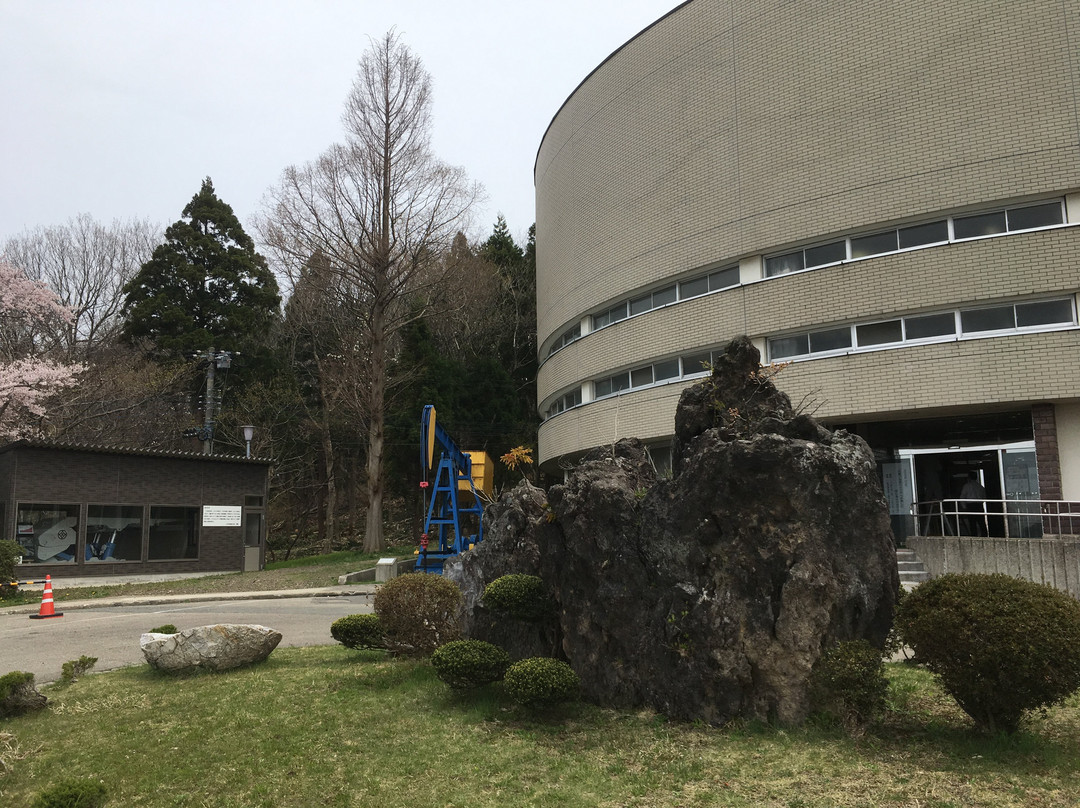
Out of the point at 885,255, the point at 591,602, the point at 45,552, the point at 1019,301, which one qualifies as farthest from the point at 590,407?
the point at 591,602

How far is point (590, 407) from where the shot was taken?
26172 millimetres

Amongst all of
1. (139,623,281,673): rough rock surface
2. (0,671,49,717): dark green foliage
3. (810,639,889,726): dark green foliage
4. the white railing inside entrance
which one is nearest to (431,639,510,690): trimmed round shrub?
(810,639,889,726): dark green foliage

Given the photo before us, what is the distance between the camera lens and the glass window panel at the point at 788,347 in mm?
20328

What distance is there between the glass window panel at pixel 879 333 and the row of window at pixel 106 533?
2128cm

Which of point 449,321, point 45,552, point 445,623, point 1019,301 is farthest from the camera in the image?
point 449,321

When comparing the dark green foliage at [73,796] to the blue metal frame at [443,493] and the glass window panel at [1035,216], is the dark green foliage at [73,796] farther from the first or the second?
the glass window panel at [1035,216]

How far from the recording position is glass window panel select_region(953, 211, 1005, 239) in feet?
58.3

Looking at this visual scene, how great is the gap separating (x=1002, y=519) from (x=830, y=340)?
5646 millimetres

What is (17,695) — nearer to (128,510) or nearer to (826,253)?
(128,510)

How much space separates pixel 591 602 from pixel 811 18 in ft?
61.9

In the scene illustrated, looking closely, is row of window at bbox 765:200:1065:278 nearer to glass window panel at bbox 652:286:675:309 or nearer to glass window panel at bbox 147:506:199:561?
glass window panel at bbox 652:286:675:309

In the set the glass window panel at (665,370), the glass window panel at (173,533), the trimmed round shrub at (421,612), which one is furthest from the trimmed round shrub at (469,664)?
the glass window panel at (173,533)

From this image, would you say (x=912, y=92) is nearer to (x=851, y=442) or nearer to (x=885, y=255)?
(x=885, y=255)

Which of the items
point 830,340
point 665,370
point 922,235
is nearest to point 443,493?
point 665,370
